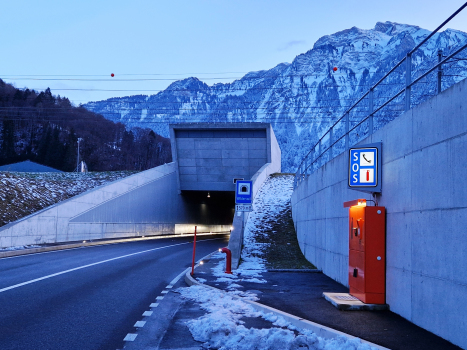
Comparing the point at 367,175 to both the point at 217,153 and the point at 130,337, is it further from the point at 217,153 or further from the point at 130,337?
the point at 217,153

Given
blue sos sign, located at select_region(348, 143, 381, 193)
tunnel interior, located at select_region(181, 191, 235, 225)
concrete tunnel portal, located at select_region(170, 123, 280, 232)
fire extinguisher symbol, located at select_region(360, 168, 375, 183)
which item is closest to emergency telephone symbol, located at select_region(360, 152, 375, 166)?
blue sos sign, located at select_region(348, 143, 381, 193)

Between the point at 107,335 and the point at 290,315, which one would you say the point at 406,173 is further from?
the point at 107,335

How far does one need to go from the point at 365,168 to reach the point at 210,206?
5041cm

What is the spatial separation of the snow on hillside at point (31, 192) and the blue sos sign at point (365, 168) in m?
22.7

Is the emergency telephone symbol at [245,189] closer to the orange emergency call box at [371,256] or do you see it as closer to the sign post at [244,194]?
the sign post at [244,194]

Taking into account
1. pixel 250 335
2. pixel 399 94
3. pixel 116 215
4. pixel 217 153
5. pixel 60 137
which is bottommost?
pixel 250 335

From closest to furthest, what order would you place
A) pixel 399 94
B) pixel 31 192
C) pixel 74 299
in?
pixel 399 94
pixel 74 299
pixel 31 192

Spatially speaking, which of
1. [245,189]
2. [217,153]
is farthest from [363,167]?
[217,153]

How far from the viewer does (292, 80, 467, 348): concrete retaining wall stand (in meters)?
6.20

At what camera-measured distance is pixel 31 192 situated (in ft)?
107

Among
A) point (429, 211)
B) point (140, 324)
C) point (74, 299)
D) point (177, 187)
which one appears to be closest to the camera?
point (429, 211)

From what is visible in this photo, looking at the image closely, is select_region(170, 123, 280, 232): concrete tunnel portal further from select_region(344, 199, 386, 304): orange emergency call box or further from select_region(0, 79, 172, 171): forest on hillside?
select_region(0, 79, 172, 171): forest on hillside

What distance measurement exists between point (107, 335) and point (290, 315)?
2.92m

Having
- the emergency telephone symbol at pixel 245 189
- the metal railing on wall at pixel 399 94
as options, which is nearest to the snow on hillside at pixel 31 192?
the emergency telephone symbol at pixel 245 189
